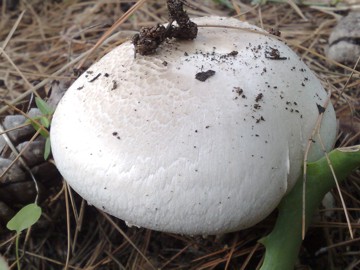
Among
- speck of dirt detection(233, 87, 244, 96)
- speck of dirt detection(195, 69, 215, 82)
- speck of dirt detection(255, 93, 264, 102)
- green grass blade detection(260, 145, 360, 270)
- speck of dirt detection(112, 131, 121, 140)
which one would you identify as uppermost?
speck of dirt detection(195, 69, 215, 82)

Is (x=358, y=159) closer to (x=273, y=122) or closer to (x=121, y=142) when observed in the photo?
(x=273, y=122)

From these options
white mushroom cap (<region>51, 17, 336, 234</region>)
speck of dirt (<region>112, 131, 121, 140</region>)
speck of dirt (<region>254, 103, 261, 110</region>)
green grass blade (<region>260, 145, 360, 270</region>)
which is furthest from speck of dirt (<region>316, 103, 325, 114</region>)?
speck of dirt (<region>112, 131, 121, 140</region>)

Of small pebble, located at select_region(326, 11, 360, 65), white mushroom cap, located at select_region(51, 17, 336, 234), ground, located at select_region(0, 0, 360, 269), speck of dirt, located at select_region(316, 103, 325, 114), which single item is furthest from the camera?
small pebble, located at select_region(326, 11, 360, 65)

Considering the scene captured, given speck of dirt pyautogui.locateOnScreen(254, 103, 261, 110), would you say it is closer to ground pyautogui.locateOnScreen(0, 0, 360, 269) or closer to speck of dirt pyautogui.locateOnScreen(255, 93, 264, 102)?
speck of dirt pyautogui.locateOnScreen(255, 93, 264, 102)

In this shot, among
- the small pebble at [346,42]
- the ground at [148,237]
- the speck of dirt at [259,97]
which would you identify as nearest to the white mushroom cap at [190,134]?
the speck of dirt at [259,97]

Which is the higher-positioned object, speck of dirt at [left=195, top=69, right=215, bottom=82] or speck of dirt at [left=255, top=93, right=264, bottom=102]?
speck of dirt at [left=195, top=69, right=215, bottom=82]

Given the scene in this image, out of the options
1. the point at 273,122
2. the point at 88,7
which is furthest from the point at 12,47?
the point at 273,122

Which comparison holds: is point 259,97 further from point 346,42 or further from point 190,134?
point 346,42
